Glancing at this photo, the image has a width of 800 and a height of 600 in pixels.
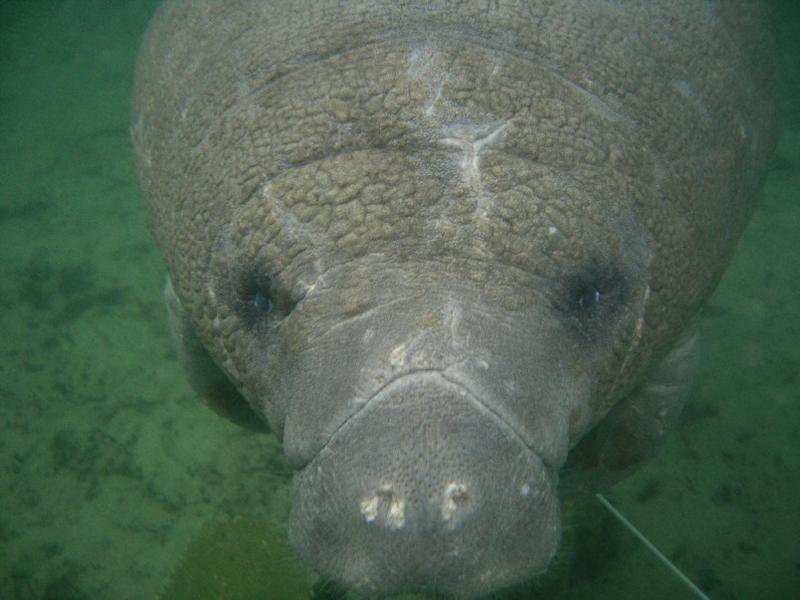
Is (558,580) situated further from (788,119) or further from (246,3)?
(788,119)

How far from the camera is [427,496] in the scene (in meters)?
1.75

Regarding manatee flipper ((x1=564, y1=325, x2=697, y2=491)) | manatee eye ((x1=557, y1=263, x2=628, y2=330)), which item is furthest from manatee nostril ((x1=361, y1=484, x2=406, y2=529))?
manatee flipper ((x1=564, y1=325, x2=697, y2=491))

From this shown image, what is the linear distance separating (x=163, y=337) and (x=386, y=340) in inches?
207

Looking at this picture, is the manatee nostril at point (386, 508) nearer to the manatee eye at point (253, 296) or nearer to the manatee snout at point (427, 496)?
the manatee snout at point (427, 496)

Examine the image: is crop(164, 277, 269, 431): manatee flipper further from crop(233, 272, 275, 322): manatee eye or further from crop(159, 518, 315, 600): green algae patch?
crop(233, 272, 275, 322): manatee eye

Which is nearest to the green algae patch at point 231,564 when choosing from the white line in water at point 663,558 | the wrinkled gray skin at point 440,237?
the wrinkled gray skin at point 440,237

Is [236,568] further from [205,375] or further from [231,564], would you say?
[205,375]

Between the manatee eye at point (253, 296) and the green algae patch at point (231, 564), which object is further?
the green algae patch at point (231, 564)

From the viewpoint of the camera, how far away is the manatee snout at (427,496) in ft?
5.77

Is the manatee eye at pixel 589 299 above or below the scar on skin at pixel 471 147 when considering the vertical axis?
below

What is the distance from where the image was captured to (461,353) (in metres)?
1.92

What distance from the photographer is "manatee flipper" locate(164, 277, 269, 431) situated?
13.4 feet

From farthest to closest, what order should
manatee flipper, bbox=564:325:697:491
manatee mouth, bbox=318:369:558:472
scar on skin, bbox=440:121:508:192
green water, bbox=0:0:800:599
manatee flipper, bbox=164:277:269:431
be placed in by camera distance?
green water, bbox=0:0:800:599
manatee flipper, bbox=164:277:269:431
manatee flipper, bbox=564:325:697:491
scar on skin, bbox=440:121:508:192
manatee mouth, bbox=318:369:558:472

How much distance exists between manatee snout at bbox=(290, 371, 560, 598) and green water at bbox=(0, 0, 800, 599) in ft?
8.58
